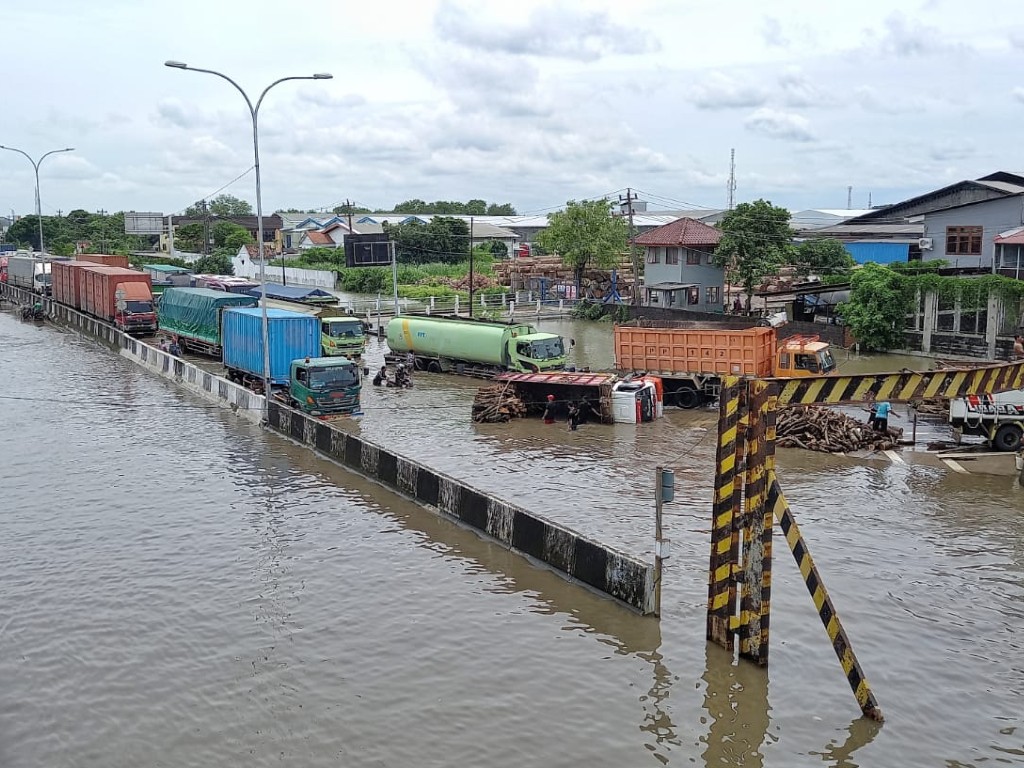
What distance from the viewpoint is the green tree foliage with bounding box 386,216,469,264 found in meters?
93.8

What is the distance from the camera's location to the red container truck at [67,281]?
56.3m

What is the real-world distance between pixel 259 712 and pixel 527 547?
20.4ft

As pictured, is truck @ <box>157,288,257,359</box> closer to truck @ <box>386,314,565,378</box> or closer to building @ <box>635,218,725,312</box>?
truck @ <box>386,314,565,378</box>

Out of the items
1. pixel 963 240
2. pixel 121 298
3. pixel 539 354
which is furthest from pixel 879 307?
pixel 121 298

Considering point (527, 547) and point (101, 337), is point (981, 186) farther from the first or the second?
point (101, 337)

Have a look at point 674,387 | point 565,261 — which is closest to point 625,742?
point 674,387

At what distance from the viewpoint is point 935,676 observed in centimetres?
1247

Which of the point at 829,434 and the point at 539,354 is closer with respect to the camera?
the point at 829,434

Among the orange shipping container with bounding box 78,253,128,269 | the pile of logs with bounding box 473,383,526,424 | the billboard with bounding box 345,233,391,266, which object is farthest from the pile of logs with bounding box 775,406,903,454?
the orange shipping container with bounding box 78,253,128,269

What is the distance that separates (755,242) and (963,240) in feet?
33.8

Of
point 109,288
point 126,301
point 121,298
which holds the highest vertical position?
point 109,288

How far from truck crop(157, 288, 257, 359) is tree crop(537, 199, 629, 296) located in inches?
1138

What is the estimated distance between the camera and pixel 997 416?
24047mm

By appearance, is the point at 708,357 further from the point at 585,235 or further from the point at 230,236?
the point at 230,236
